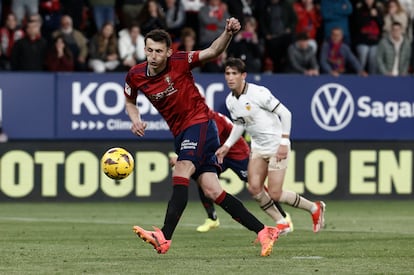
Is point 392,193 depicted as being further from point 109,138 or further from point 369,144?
point 109,138

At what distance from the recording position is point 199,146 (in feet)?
38.2

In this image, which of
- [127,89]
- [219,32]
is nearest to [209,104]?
[219,32]

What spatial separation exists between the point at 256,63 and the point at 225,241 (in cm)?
971

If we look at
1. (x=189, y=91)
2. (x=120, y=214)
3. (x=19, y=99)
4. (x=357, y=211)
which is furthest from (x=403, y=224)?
(x=19, y=99)

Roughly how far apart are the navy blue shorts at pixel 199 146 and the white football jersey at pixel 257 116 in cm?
294

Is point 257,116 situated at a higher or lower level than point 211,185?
higher

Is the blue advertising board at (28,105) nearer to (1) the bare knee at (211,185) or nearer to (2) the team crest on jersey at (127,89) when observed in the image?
(2) the team crest on jersey at (127,89)

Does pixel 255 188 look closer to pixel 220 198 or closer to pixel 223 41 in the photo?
pixel 220 198

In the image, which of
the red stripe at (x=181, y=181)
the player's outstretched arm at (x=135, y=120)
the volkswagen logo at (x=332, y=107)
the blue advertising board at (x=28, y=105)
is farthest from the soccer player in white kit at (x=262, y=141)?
the volkswagen logo at (x=332, y=107)

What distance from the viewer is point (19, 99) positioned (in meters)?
21.6

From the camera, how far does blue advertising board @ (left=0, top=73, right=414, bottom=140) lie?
21.6 meters

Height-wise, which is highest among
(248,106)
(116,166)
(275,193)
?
(248,106)

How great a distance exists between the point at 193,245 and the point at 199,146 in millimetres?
1905

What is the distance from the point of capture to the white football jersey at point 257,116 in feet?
48.4
